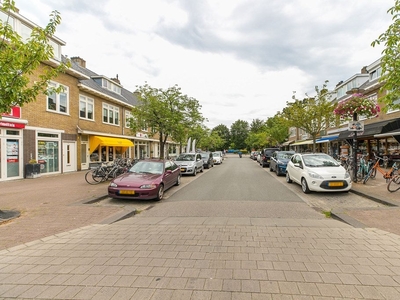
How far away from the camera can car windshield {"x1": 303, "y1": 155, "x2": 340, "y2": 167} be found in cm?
991

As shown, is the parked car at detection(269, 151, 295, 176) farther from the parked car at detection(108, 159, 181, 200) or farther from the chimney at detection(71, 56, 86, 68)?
the chimney at detection(71, 56, 86, 68)

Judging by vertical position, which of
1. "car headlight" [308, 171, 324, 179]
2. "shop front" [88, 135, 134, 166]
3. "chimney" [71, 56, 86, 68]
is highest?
"chimney" [71, 56, 86, 68]

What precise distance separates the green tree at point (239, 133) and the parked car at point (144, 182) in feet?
296

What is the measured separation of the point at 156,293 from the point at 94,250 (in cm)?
183

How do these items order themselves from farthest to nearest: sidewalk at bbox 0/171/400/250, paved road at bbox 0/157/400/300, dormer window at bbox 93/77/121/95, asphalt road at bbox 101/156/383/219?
dormer window at bbox 93/77/121/95 < asphalt road at bbox 101/156/383/219 < sidewalk at bbox 0/171/400/250 < paved road at bbox 0/157/400/300

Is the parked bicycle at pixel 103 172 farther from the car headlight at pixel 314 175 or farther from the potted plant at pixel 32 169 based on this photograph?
the car headlight at pixel 314 175

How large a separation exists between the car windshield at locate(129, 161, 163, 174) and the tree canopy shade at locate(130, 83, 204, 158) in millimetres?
6421

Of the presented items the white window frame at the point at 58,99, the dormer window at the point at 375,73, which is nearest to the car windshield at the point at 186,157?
the white window frame at the point at 58,99

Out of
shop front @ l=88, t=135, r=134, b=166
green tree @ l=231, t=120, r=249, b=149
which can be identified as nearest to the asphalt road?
shop front @ l=88, t=135, r=134, b=166

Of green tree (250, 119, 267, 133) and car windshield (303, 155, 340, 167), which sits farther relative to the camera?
green tree (250, 119, 267, 133)

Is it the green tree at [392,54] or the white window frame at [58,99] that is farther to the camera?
the white window frame at [58,99]

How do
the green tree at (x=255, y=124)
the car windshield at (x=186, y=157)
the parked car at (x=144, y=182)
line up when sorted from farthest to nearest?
the green tree at (x=255, y=124)
the car windshield at (x=186, y=157)
the parked car at (x=144, y=182)

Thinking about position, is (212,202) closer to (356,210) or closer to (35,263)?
(356,210)

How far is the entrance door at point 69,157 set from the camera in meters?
17.4
